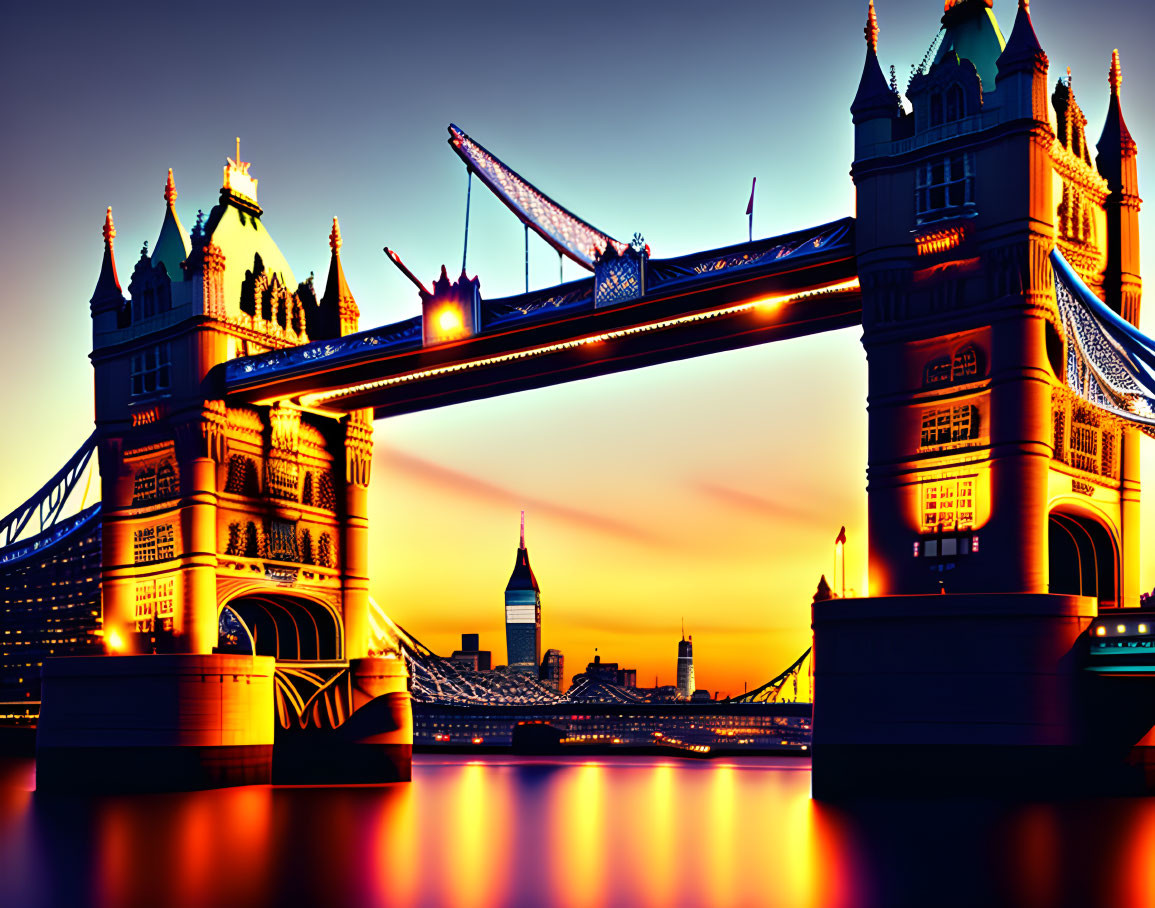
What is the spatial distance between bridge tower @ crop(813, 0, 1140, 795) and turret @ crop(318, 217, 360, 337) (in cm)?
2840

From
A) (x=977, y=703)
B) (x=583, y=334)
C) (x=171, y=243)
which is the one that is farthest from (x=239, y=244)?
(x=977, y=703)

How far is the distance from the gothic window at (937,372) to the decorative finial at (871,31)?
10.0m

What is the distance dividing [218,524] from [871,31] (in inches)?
1250

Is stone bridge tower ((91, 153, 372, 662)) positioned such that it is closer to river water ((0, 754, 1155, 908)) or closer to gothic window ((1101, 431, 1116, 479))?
river water ((0, 754, 1155, 908))

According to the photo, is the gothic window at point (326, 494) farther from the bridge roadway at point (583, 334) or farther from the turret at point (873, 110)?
the turret at point (873, 110)

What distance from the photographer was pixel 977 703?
4053cm

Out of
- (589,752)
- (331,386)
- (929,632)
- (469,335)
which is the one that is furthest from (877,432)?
(589,752)

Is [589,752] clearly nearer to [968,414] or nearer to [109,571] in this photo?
[109,571]

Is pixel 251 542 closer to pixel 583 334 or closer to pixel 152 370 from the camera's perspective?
pixel 152 370

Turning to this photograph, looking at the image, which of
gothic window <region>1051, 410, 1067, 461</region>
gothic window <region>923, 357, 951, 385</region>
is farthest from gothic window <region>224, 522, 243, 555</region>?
gothic window <region>1051, 410, 1067, 461</region>

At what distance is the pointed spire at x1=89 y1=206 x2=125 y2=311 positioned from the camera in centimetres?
6462

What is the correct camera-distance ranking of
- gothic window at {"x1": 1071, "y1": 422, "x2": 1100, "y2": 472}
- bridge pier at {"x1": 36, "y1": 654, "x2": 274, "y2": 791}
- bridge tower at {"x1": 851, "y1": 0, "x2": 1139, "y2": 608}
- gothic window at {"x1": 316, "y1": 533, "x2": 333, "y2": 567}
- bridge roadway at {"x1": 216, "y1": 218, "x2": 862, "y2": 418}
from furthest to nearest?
1. gothic window at {"x1": 316, "y1": 533, "x2": 333, "y2": 567}
2. bridge pier at {"x1": 36, "y1": 654, "x2": 274, "y2": 791}
3. bridge roadway at {"x1": 216, "y1": 218, "x2": 862, "y2": 418}
4. gothic window at {"x1": 1071, "y1": 422, "x2": 1100, "y2": 472}
5. bridge tower at {"x1": 851, "y1": 0, "x2": 1139, "y2": 608}

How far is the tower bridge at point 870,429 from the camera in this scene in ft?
136

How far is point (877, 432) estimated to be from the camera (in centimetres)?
4547
